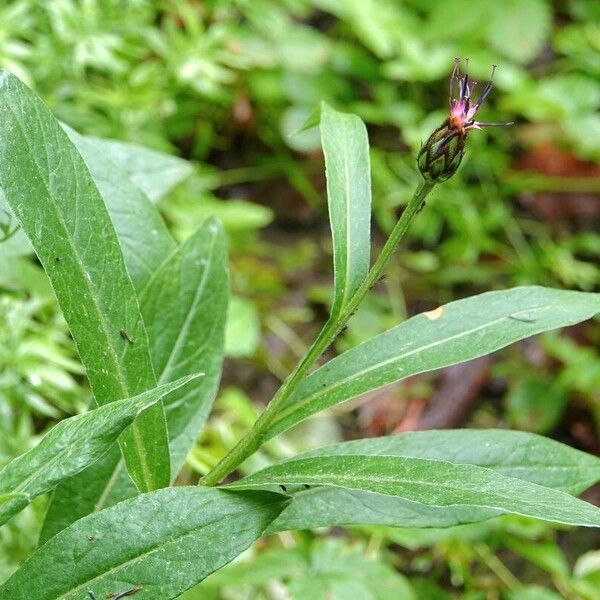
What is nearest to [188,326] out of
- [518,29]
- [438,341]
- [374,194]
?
[438,341]

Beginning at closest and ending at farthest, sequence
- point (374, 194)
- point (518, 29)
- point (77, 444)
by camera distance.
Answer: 1. point (77, 444)
2. point (374, 194)
3. point (518, 29)

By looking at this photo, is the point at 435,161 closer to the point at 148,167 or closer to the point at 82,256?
the point at 82,256

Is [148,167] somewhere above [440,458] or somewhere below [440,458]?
above

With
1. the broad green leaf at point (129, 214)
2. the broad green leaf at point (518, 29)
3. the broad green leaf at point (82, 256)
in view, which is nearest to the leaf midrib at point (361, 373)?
the broad green leaf at point (82, 256)

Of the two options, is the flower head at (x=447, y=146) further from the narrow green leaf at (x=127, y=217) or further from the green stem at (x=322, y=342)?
the narrow green leaf at (x=127, y=217)

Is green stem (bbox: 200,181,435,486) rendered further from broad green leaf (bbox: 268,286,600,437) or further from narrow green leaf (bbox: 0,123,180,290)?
narrow green leaf (bbox: 0,123,180,290)

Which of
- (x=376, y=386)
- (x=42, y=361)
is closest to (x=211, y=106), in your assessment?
(x=42, y=361)

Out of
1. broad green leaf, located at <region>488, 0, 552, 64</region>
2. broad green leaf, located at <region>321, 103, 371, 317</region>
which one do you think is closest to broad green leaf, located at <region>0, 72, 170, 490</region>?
broad green leaf, located at <region>321, 103, 371, 317</region>
